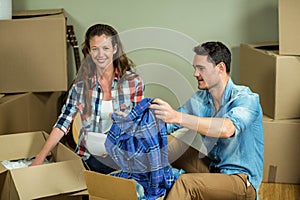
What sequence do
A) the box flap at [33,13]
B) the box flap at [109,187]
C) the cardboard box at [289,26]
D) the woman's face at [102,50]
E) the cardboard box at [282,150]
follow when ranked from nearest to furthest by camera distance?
the box flap at [109,187], the woman's face at [102,50], the cardboard box at [289,26], the cardboard box at [282,150], the box flap at [33,13]

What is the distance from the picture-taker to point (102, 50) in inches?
101

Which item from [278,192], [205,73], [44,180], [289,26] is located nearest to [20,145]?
[44,180]

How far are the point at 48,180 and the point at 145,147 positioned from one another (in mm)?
460

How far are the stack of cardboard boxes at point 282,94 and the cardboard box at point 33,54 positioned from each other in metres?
1.00

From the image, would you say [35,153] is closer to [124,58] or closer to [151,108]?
[124,58]

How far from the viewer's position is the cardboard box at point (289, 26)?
9.78 ft

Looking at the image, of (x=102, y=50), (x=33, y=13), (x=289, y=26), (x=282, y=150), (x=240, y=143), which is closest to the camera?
(x=240, y=143)

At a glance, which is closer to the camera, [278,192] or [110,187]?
[110,187]

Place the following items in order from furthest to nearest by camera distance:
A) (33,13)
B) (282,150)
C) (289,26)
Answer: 1. (33,13)
2. (282,150)
3. (289,26)

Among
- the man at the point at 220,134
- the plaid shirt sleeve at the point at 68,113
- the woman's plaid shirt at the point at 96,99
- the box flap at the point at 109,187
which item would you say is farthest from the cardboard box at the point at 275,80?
the box flap at the point at 109,187

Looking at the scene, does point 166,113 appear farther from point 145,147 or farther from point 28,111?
point 28,111

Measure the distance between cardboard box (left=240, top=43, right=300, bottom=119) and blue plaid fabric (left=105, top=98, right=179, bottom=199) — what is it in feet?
3.48

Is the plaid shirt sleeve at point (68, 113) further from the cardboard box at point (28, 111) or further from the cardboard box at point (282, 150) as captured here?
the cardboard box at point (282, 150)

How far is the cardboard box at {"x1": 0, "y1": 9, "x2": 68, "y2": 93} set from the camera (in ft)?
10.3
